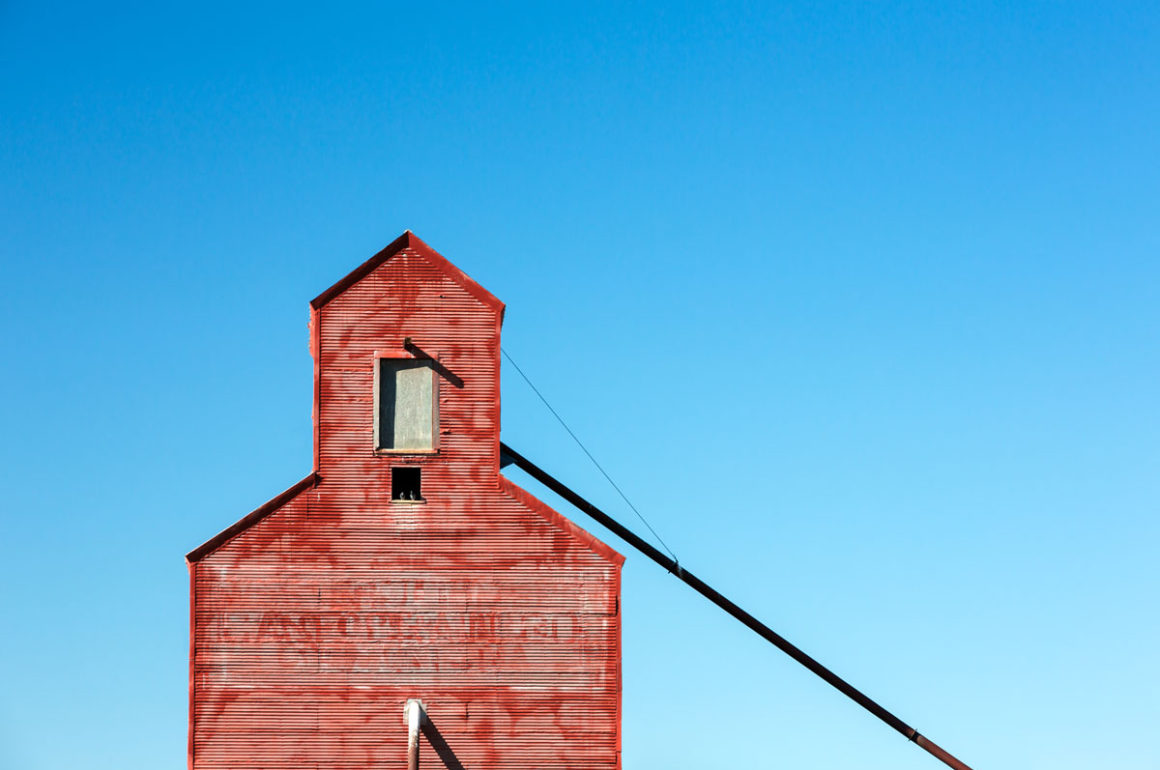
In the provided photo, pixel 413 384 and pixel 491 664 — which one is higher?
pixel 413 384

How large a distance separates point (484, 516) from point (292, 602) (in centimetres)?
553

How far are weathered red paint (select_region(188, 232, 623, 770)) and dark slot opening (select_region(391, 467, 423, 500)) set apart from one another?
1.03ft

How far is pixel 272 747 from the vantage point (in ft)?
158

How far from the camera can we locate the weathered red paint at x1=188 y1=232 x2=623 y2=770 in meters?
48.3

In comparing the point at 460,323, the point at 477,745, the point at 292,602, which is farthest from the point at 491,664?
the point at 460,323

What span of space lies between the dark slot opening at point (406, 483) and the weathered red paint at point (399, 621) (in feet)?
1.03

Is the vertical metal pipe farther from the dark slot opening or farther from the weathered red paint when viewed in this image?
the dark slot opening

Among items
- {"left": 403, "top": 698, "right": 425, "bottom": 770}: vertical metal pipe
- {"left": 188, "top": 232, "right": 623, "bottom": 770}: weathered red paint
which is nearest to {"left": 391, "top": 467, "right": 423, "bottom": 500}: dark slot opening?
{"left": 188, "top": 232, "right": 623, "bottom": 770}: weathered red paint

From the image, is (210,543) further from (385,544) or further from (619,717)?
(619,717)

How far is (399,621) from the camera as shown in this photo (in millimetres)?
48719

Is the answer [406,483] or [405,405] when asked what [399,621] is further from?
[405,405]

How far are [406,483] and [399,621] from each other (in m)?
3.74

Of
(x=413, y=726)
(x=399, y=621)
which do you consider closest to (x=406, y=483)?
(x=399, y=621)

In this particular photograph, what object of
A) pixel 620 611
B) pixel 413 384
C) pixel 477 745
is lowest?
pixel 477 745
